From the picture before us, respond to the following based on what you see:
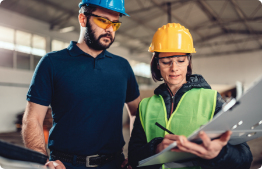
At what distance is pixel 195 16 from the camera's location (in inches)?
496

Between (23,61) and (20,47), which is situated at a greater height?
(20,47)

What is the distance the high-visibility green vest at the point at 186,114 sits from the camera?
126 centimetres

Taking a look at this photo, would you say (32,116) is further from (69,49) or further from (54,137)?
(69,49)

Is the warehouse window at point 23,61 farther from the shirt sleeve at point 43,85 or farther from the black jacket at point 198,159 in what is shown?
the black jacket at point 198,159

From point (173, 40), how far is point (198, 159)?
33.7 inches

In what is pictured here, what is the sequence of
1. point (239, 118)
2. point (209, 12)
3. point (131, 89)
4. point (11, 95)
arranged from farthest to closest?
1. point (209, 12)
2. point (11, 95)
3. point (131, 89)
4. point (239, 118)

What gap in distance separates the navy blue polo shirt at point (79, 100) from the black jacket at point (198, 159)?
0.39 m

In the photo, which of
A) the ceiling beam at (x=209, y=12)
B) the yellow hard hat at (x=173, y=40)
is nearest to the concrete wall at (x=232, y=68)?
the ceiling beam at (x=209, y=12)

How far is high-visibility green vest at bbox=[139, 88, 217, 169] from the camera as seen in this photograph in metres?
1.26

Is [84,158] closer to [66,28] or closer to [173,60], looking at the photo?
[173,60]

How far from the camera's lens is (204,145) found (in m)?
0.80

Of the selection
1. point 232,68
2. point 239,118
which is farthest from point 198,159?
point 232,68

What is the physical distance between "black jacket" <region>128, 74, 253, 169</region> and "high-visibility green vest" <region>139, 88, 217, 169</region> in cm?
4

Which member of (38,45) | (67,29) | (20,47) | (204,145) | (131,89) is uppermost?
(67,29)
